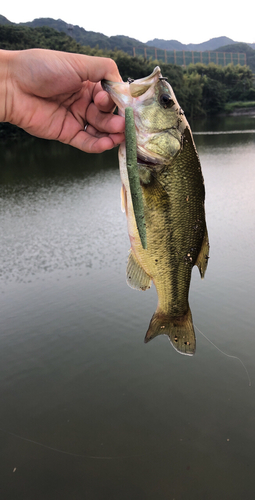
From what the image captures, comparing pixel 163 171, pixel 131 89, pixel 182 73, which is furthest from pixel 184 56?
pixel 163 171

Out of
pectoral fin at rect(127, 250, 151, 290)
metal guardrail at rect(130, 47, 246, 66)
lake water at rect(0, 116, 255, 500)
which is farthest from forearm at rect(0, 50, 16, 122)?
metal guardrail at rect(130, 47, 246, 66)

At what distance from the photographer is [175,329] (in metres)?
2.18

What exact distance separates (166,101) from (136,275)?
0.91m

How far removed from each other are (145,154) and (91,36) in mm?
189870

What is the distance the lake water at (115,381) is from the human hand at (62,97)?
3555 millimetres

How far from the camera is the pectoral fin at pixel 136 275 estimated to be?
2.08 meters

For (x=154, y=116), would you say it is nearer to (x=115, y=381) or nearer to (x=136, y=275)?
(x=136, y=275)

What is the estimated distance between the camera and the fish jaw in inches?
72.9

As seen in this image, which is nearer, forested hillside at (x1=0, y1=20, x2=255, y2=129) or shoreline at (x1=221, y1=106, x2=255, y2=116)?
forested hillside at (x1=0, y1=20, x2=255, y2=129)

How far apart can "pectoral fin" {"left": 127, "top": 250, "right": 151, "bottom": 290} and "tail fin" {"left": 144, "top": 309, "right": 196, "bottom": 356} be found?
25cm

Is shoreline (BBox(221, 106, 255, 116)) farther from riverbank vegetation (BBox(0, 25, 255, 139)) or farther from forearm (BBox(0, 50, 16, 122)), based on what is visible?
forearm (BBox(0, 50, 16, 122))

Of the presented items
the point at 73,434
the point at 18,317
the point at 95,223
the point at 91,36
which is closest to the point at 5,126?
the point at 95,223

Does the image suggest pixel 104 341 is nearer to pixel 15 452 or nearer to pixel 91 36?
pixel 15 452

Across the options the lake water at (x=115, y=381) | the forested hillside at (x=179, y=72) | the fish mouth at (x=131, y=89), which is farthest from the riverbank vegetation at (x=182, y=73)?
the fish mouth at (x=131, y=89)
